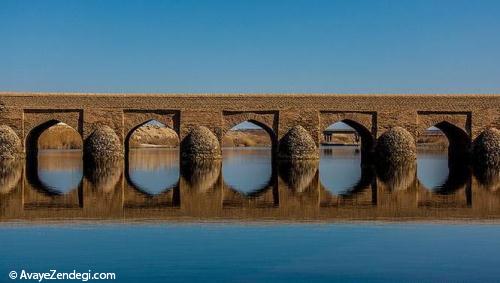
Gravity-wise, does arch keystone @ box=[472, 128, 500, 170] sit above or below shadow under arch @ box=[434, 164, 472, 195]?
above

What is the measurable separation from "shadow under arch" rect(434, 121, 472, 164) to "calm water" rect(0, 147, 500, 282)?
563 inches

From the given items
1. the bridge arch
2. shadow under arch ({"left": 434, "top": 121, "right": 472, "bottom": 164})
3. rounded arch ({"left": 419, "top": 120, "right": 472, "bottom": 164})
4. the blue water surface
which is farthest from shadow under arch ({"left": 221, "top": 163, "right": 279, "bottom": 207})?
shadow under arch ({"left": 434, "top": 121, "right": 472, "bottom": 164})

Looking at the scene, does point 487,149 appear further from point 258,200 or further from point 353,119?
point 258,200

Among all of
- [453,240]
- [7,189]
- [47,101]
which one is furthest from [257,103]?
[453,240]

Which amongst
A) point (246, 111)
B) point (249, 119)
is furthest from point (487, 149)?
point (246, 111)

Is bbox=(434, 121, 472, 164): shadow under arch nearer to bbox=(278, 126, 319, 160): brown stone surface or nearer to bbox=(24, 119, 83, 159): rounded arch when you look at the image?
bbox=(278, 126, 319, 160): brown stone surface

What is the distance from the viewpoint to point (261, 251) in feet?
35.8

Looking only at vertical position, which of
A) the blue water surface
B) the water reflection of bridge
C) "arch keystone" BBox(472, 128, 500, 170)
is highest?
"arch keystone" BBox(472, 128, 500, 170)

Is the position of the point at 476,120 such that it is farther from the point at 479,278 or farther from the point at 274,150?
the point at 479,278

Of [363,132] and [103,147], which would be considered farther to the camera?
[363,132]

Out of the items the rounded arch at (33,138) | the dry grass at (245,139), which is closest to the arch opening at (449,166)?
the rounded arch at (33,138)

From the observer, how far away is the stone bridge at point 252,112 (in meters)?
36.1

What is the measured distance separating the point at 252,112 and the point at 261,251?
26149mm

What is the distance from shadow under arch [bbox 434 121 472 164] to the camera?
37.7 m
